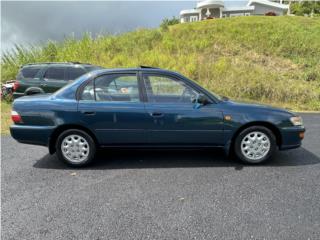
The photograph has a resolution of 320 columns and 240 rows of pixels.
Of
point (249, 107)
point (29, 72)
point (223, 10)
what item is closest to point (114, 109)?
point (249, 107)

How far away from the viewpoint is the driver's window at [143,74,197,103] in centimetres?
425

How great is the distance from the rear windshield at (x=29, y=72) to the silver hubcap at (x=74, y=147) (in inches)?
221

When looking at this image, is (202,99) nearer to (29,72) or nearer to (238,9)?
(29,72)

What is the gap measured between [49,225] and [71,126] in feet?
5.70

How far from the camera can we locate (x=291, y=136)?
425 centimetres

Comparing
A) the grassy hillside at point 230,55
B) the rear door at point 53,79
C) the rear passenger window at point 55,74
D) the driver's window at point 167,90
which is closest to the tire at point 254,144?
the driver's window at point 167,90

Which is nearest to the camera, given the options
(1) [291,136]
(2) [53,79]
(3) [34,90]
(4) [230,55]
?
(1) [291,136]

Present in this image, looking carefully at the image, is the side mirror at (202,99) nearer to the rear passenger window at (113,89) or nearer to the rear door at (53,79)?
the rear passenger window at (113,89)

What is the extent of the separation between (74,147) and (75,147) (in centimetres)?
2

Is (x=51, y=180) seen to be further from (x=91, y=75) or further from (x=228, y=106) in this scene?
(x=228, y=106)

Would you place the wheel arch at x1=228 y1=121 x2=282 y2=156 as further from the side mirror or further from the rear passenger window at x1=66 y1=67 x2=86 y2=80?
the rear passenger window at x1=66 y1=67 x2=86 y2=80

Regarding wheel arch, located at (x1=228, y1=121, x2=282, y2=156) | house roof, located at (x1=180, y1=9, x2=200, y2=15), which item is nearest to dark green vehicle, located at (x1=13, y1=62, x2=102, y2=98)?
wheel arch, located at (x1=228, y1=121, x2=282, y2=156)

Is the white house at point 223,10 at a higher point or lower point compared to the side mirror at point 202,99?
higher

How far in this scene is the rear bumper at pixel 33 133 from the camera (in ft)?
13.7
